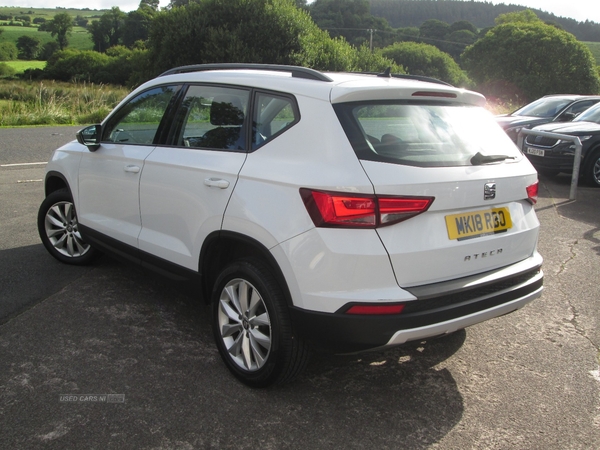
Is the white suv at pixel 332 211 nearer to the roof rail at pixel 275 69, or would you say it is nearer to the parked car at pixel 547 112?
the roof rail at pixel 275 69

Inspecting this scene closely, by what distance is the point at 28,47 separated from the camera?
110 metres

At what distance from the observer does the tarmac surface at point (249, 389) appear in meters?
3.06

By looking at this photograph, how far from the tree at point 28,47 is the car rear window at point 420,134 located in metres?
119

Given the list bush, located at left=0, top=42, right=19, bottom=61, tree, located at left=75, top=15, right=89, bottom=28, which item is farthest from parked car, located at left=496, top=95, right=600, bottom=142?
tree, located at left=75, top=15, right=89, bottom=28

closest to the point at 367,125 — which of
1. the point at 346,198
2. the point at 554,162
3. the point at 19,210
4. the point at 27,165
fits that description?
the point at 346,198

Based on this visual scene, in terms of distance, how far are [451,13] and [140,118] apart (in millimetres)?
184616

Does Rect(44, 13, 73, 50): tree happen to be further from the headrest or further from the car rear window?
the car rear window

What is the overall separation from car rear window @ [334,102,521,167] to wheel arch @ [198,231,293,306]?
74 cm

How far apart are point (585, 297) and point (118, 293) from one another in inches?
154

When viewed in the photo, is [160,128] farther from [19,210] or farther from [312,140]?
[19,210]

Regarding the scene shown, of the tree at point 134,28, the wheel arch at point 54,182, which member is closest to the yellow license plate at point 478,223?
the wheel arch at point 54,182

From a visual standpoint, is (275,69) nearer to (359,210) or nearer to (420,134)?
(420,134)

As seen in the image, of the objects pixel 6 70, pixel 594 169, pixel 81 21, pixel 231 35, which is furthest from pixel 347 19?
pixel 594 169

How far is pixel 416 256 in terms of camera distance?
3.02 metres
